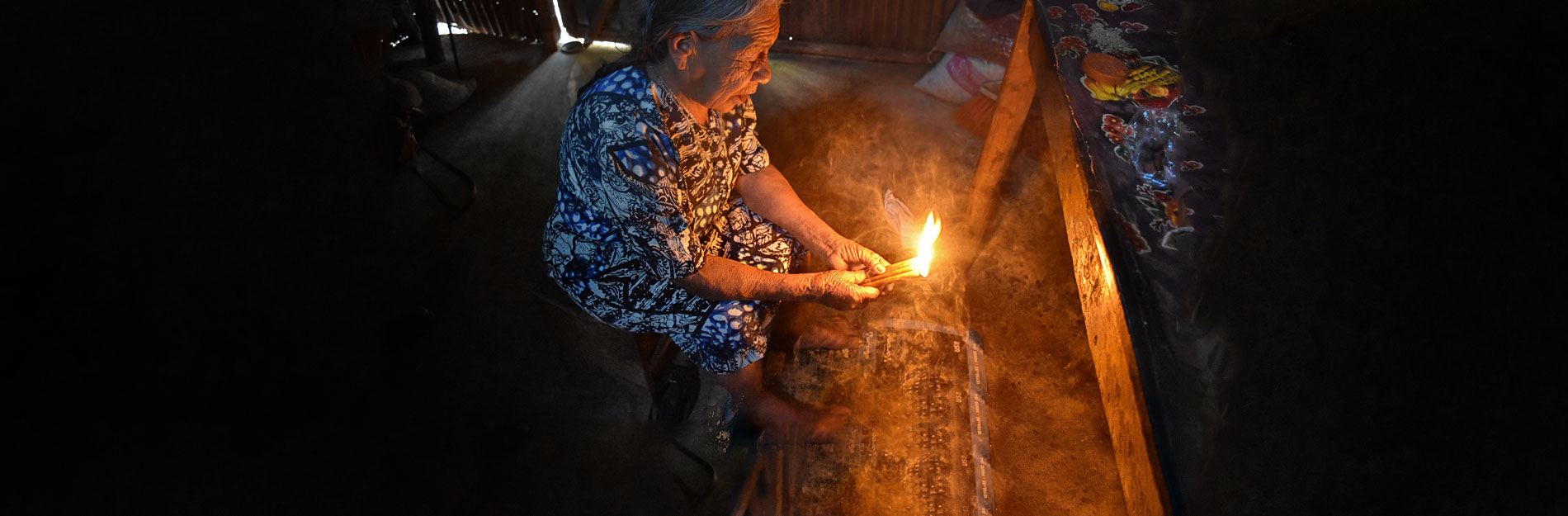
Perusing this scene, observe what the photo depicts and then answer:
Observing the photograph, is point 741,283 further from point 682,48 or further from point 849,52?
point 849,52

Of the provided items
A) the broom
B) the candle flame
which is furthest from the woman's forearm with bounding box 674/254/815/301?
the broom

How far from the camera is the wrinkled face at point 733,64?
187 cm

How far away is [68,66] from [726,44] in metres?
1.54

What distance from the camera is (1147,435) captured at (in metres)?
1.31

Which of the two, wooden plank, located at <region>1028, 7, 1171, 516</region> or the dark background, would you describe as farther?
wooden plank, located at <region>1028, 7, 1171, 516</region>

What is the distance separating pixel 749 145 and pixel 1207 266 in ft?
5.13

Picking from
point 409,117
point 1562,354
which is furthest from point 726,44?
point 409,117

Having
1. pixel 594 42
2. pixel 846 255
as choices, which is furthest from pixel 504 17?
pixel 846 255

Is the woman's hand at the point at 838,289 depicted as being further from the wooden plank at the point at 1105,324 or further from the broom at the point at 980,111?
the broom at the point at 980,111

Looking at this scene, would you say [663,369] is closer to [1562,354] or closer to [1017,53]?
[1017,53]

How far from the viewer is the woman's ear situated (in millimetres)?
1851

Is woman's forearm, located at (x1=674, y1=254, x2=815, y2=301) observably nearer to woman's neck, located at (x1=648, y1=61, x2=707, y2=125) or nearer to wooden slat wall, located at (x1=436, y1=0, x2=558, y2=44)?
woman's neck, located at (x1=648, y1=61, x2=707, y2=125)

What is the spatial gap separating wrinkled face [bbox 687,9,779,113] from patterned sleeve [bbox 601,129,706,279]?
212 mm

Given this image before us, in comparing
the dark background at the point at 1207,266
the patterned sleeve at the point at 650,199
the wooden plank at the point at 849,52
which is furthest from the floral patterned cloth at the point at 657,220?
the wooden plank at the point at 849,52
